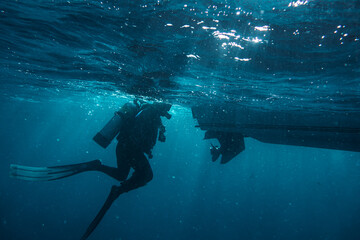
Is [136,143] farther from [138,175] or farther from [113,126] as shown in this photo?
[138,175]

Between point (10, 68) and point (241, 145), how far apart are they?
1684 cm

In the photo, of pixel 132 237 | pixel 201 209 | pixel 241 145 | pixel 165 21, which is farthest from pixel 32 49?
pixel 201 209

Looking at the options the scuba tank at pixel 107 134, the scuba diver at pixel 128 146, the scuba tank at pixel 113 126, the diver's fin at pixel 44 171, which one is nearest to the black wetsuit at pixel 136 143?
the scuba diver at pixel 128 146

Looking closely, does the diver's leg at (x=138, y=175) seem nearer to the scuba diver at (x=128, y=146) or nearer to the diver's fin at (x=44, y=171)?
the scuba diver at (x=128, y=146)

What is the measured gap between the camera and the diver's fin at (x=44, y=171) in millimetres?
5141

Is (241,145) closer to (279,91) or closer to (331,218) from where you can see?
(279,91)

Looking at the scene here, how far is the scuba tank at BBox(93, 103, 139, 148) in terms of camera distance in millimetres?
6273

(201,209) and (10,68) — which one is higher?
(10,68)

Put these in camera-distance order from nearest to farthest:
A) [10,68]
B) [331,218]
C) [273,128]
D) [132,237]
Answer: [273,128]
[10,68]
[132,237]
[331,218]

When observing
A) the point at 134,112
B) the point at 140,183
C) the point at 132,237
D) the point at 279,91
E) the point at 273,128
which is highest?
the point at 279,91

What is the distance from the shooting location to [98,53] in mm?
8953

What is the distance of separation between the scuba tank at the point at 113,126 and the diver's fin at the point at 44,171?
80 cm

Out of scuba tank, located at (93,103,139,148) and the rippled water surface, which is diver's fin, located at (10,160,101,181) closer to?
scuba tank, located at (93,103,139,148)

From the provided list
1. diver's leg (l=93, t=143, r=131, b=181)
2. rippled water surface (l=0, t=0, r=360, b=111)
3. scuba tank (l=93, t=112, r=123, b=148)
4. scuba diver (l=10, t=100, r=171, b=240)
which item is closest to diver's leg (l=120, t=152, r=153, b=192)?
scuba diver (l=10, t=100, r=171, b=240)
